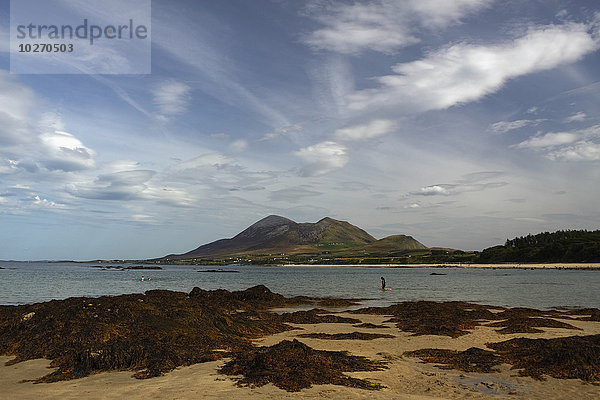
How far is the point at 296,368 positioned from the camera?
40.5 ft

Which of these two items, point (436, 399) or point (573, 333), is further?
point (573, 333)

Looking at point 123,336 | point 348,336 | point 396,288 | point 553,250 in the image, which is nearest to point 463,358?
point 348,336

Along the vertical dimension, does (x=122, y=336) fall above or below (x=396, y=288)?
above

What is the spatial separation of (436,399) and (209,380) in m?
6.30

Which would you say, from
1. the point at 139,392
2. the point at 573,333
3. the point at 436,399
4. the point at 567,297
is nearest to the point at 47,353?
the point at 139,392

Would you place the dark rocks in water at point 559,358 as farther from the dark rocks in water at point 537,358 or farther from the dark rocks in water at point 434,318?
the dark rocks in water at point 434,318

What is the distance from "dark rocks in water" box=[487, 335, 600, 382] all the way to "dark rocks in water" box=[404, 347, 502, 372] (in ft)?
2.07

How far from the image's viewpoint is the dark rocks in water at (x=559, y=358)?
41.8ft

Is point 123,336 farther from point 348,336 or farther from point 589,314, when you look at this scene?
point 589,314

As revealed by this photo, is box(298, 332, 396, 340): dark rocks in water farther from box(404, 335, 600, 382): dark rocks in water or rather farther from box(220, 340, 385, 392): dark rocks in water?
box(220, 340, 385, 392): dark rocks in water

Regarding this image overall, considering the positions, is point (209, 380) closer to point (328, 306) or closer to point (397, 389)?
point (397, 389)

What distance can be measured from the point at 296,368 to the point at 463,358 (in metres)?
6.82

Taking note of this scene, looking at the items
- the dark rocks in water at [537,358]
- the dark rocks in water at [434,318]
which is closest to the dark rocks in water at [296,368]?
the dark rocks in water at [537,358]

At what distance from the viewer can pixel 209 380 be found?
11.7m
